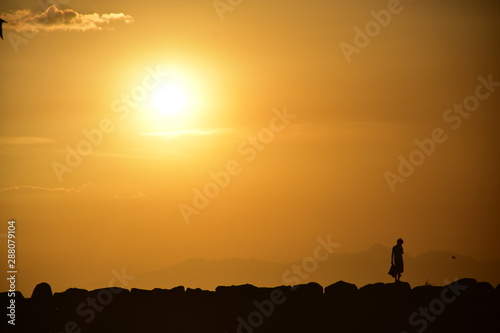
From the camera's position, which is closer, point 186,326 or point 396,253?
point 186,326

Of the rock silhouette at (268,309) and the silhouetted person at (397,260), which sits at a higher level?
the silhouetted person at (397,260)

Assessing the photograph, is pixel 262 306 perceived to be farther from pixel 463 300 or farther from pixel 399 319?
pixel 463 300

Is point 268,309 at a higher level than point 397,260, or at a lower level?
lower

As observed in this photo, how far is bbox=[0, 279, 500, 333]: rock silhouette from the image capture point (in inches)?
1313

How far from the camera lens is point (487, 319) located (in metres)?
33.1

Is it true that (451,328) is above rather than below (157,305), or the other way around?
below

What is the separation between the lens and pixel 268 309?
33.6 m

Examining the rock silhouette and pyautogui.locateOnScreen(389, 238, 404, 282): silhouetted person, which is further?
pyautogui.locateOnScreen(389, 238, 404, 282): silhouetted person

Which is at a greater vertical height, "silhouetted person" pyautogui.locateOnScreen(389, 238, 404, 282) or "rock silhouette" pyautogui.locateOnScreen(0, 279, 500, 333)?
"silhouetted person" pyautogui.locateOnScreen(389, 238, 404, 282)

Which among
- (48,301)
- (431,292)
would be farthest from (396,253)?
(48,301)

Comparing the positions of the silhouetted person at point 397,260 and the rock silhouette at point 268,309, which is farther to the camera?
the silhouetted person at point 397,260

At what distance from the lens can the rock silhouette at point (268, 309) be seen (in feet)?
109

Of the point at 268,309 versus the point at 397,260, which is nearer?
the point at 268,309

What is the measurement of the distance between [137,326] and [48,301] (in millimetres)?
3651
